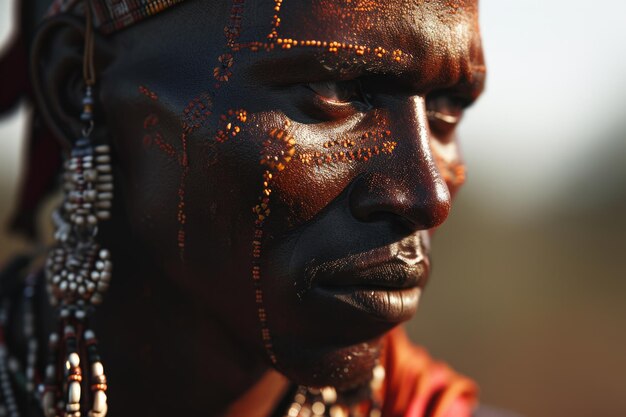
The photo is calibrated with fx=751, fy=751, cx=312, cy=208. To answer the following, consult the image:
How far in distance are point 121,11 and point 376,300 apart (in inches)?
39.8

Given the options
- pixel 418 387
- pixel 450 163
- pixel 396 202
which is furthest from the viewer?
pixel 418 387

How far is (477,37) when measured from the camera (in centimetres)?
197

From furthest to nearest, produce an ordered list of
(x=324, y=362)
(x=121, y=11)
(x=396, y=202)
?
(x=121, y=11) < (x=324, y=362) < (x=396, y=202)

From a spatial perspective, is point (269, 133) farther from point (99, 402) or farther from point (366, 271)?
point (99, 402)

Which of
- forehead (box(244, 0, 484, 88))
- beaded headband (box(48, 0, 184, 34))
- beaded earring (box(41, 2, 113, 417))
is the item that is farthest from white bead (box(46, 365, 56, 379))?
forehead (box(244, 0, 484, 88))

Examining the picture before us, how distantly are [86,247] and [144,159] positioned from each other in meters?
0.28

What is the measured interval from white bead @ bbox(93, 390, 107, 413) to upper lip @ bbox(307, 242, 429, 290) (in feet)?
2.05

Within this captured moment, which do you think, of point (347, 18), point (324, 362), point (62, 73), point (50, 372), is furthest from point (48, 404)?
point (347, 18)

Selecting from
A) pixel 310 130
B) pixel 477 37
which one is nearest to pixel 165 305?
pixel 310 130

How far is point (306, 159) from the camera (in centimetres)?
177

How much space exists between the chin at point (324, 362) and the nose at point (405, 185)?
350 millimetres

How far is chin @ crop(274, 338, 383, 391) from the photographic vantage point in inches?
73.5

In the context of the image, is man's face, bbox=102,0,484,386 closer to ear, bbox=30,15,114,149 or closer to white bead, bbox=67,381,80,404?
ear, bbox=30,15,114,149

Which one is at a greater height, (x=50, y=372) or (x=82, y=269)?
(x=82, y=269)
